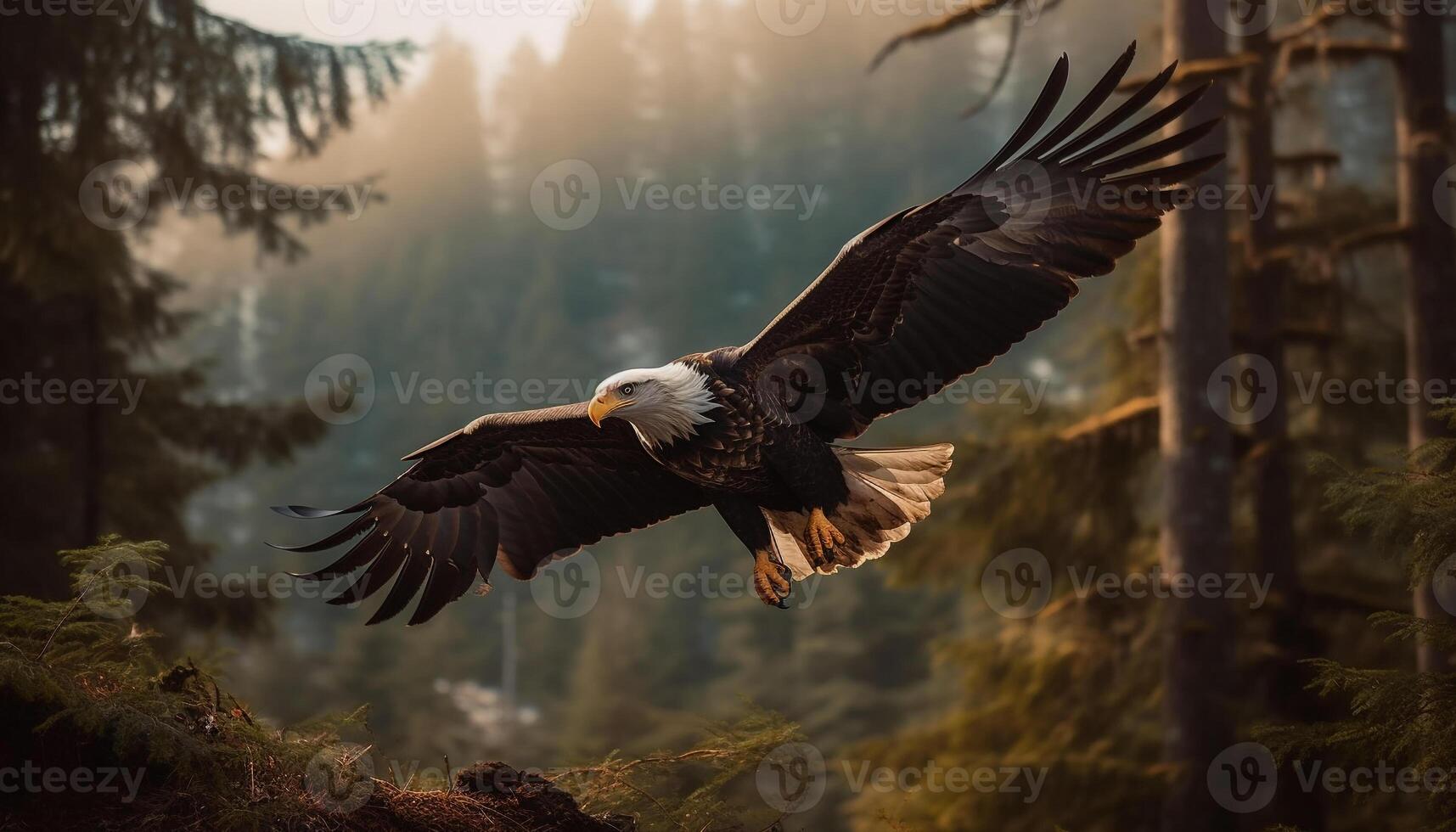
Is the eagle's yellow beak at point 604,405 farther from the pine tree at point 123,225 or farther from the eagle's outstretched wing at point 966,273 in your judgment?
the pine tree at point 123,225

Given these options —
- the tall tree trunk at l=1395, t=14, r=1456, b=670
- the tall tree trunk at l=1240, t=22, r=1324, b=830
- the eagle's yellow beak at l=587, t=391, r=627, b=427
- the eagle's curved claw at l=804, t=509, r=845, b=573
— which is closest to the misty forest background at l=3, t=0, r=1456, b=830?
the tall tree trunk at l=1240, t=22, r=1324, b=830

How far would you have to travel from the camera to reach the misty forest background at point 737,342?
31.3ft

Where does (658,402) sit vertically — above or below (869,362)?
below

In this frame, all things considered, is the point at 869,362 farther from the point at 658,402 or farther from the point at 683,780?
the point at 683,780

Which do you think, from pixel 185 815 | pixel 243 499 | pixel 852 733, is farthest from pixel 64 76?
pixel 243 499

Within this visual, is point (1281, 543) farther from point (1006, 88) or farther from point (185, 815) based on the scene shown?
point (1006, 88)

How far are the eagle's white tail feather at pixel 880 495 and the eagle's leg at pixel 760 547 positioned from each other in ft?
0.37

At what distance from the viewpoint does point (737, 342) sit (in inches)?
1857

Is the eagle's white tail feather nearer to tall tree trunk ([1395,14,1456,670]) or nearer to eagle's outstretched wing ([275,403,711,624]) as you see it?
eagle's outstretched wing ([275,403,711,624])

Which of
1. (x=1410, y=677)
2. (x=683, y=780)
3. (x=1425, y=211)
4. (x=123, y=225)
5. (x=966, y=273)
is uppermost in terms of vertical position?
(x=123, y=225)

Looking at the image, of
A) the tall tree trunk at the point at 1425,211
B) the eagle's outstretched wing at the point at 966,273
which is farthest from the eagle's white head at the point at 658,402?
the tall tree trunk at the point at 1425,211

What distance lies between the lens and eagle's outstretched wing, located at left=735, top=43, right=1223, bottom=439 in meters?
4.57

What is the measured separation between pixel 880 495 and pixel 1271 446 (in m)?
5.37

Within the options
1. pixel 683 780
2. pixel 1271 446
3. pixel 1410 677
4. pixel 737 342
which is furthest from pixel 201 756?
pixel 737 342
